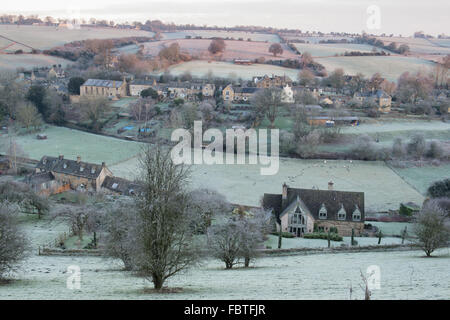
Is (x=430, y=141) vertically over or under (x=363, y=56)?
under

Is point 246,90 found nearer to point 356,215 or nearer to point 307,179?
point 307,179

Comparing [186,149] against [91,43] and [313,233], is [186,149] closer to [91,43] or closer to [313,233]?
[313,233]

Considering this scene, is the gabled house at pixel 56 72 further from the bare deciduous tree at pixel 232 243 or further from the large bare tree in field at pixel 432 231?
the large bare tree in field at pixel 432 231

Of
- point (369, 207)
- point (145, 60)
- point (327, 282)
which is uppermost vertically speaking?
point (145, 60)

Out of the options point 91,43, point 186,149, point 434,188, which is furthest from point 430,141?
point 91,43

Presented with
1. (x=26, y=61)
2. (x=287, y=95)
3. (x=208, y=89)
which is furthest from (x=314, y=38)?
(x=26, y=61)

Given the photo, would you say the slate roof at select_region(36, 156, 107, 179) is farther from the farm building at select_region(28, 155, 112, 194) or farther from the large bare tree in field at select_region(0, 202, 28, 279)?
the large bare tree in field at select_region(0, 202, 28, 279)

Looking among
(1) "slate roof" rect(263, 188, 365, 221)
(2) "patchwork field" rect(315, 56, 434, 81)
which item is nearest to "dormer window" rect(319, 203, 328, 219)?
(1) "slate roof" rect(263, 188, 365, 221)
